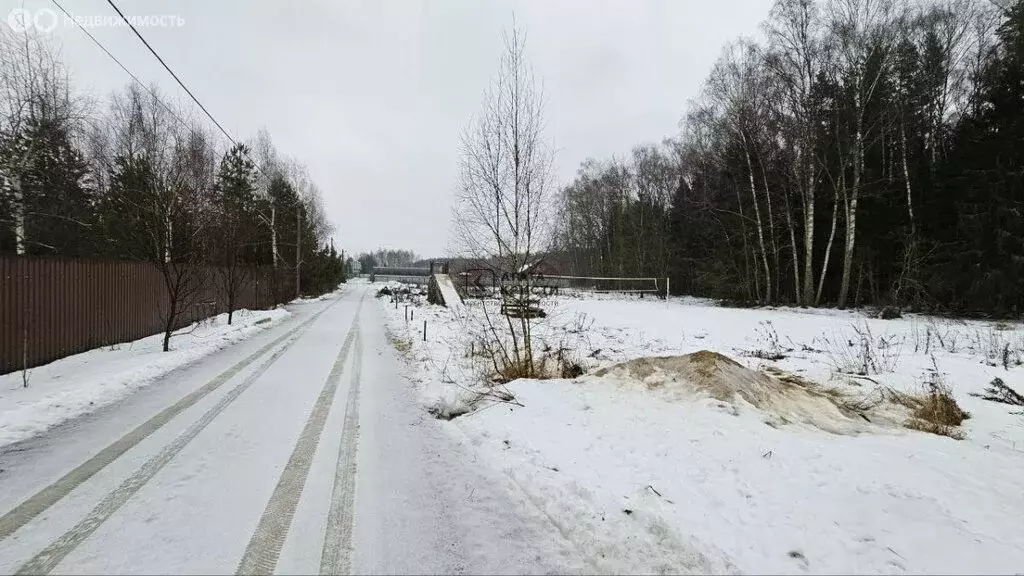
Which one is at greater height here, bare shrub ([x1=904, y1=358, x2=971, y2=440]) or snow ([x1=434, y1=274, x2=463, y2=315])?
snow ([x1=434, y1=274, x2=463, y2=315])

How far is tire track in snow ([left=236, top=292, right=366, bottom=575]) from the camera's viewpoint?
2.57 meters

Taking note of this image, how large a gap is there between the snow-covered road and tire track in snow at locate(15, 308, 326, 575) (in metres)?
0.01

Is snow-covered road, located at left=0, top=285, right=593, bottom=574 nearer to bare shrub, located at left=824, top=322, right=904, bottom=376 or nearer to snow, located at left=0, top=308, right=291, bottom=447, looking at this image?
snow, located at left=0, top=308, right=291, bottom=447

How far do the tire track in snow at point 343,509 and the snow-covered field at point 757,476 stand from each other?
4.27 ft

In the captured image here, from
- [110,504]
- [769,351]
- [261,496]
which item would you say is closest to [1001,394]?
[769,351]

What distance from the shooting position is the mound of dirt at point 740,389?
16.1 feet

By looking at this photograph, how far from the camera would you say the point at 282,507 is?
3221mm

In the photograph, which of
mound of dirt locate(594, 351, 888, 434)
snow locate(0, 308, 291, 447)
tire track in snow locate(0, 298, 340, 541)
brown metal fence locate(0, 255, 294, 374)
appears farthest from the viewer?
brown metal fence locate(0, 255, 294, 374)

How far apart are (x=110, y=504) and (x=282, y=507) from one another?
51.4 inches

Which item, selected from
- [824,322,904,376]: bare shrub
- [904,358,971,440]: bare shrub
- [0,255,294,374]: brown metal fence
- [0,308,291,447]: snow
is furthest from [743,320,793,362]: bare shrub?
[0,255,294,374]: brown metal fence

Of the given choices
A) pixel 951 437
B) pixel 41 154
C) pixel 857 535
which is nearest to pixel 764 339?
pixel 951 437

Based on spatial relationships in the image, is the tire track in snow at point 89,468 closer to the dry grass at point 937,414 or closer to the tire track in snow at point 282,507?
the tire track in snow at point 282,507

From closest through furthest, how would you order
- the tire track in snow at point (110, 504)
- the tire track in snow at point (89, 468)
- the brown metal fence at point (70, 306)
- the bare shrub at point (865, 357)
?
the tire track in snow at point (110, 504) < the tire track in snow at point (89, 468) < the bare shrub at point (865, 357) < the brown metal fence at point (70, 306)

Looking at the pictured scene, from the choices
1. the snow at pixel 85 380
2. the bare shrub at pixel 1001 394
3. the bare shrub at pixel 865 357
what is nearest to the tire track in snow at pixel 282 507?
the snow at pixel 85 380
